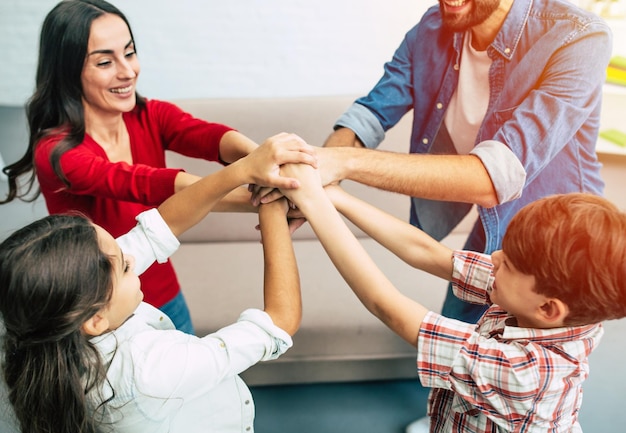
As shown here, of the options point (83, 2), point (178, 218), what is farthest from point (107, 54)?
point (178, 218)

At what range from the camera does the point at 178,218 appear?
0.90 m

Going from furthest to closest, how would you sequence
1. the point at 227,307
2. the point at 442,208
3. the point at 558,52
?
the point at 227,307 → the point at 442,208 → the point at 558,52

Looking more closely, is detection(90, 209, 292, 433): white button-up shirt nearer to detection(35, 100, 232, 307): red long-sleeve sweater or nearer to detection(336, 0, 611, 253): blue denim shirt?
detection(35, 100, 232, 307): red long-sleeve sweater

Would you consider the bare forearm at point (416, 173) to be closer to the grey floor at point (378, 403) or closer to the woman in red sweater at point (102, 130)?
the woman in red sweater at point (102, 130)

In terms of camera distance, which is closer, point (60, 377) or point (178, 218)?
point (60, 377)

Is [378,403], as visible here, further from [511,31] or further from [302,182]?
[511,31]

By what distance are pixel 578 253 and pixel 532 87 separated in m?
0.35

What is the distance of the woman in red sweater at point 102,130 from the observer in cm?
89

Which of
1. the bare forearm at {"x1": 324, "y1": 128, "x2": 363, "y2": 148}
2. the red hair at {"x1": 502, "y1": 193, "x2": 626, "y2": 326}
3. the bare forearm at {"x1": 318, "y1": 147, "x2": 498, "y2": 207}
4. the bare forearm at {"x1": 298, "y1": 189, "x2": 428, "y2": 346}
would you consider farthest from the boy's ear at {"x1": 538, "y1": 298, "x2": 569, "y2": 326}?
the bare forearm at {"x1": 324, "y1": 128, "x2": 363, "y2": 148}

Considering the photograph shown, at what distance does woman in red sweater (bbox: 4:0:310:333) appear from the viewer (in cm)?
89

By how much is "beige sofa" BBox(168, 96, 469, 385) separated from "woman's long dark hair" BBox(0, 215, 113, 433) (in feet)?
1.98

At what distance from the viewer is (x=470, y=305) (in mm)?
1083

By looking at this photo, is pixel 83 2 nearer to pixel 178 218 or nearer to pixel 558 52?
pixel 178 218

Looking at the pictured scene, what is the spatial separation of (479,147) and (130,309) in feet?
2.05
